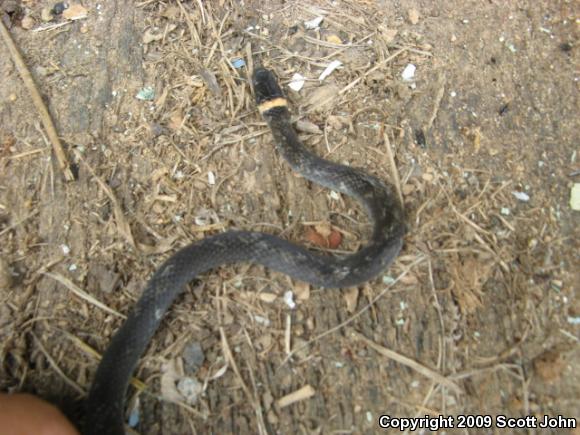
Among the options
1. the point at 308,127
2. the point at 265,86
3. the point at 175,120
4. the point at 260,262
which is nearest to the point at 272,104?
the point at 265,86

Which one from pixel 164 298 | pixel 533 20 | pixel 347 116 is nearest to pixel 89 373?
pixel 164 298

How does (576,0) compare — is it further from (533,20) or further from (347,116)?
(347,116)

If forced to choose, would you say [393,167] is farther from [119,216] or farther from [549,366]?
[119,216]

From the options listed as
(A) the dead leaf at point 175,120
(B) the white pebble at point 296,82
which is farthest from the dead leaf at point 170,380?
(B) the white pebble at point 296,82

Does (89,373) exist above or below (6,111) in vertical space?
below

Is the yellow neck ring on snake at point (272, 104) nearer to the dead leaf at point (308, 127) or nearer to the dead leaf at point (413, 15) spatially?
the dead leaf at point (308, 127)

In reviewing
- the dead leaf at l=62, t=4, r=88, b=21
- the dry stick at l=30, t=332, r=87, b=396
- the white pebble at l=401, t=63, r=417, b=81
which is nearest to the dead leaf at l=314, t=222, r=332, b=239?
the white pebble at l=401, t=63, r=417, b=81

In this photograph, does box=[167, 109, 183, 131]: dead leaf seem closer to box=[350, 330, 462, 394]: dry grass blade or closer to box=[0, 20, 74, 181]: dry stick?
box=[0, 20, 74, 181]: dry stick
